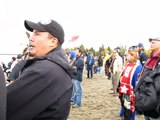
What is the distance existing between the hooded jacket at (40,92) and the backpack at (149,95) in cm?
235

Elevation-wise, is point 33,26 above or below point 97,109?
above

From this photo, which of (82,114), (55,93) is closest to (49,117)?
(55,93)

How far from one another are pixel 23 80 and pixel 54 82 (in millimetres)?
226

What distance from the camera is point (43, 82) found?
2145mm

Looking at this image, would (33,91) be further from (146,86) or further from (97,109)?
(97,109)

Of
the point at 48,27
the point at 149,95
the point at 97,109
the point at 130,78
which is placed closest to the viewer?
the point at 48,27

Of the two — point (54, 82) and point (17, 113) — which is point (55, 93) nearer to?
point (54, 82)

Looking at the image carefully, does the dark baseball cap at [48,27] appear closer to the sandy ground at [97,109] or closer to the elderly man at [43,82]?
the elderly man at [43,82]

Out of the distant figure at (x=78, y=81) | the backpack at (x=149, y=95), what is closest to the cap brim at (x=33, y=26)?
the backpack at (x=149, y=95)

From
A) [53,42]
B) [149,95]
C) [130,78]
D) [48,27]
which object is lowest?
[130,78]

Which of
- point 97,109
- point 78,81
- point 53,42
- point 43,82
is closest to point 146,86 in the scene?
point 53,42

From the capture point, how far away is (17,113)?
206cm

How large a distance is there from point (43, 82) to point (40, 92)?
0.07 m

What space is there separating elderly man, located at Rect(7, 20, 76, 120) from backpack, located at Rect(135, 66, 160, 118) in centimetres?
222
